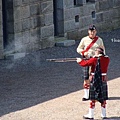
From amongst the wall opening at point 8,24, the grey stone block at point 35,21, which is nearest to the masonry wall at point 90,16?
the grey stone block at point 35,21

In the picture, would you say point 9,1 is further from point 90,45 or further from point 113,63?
point 90,45

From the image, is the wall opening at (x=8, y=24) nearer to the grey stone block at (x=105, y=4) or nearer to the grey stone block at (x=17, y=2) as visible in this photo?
the grey stone block at (x=17, y=2)

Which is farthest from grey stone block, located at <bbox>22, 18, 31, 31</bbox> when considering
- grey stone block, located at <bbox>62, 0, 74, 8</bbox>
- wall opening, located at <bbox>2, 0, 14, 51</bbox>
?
grey stone block, located at <bbox>62, 0, 74, 8</bbox>

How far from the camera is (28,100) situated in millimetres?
16203

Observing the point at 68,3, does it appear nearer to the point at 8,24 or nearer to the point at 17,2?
the point at 17,2

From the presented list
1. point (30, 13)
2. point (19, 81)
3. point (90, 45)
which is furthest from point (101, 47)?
point (30, 13)

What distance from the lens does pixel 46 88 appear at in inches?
690

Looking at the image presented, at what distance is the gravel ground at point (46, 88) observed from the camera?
15.1 metres

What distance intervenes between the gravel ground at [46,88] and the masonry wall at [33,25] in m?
0.31

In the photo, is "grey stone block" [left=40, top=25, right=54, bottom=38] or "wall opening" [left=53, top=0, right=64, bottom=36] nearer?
"grey stone block" [left=40, top=25, right=54, bottom=38]

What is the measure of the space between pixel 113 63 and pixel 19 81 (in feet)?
11.5

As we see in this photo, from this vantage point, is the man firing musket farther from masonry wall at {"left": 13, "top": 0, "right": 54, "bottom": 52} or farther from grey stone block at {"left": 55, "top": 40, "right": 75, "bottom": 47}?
grey stone block at {"left": 55, "top": 40, "right": 75, "bottom": 47}

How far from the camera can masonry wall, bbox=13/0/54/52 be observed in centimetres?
2191

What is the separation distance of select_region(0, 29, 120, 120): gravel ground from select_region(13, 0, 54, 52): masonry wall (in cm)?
31
